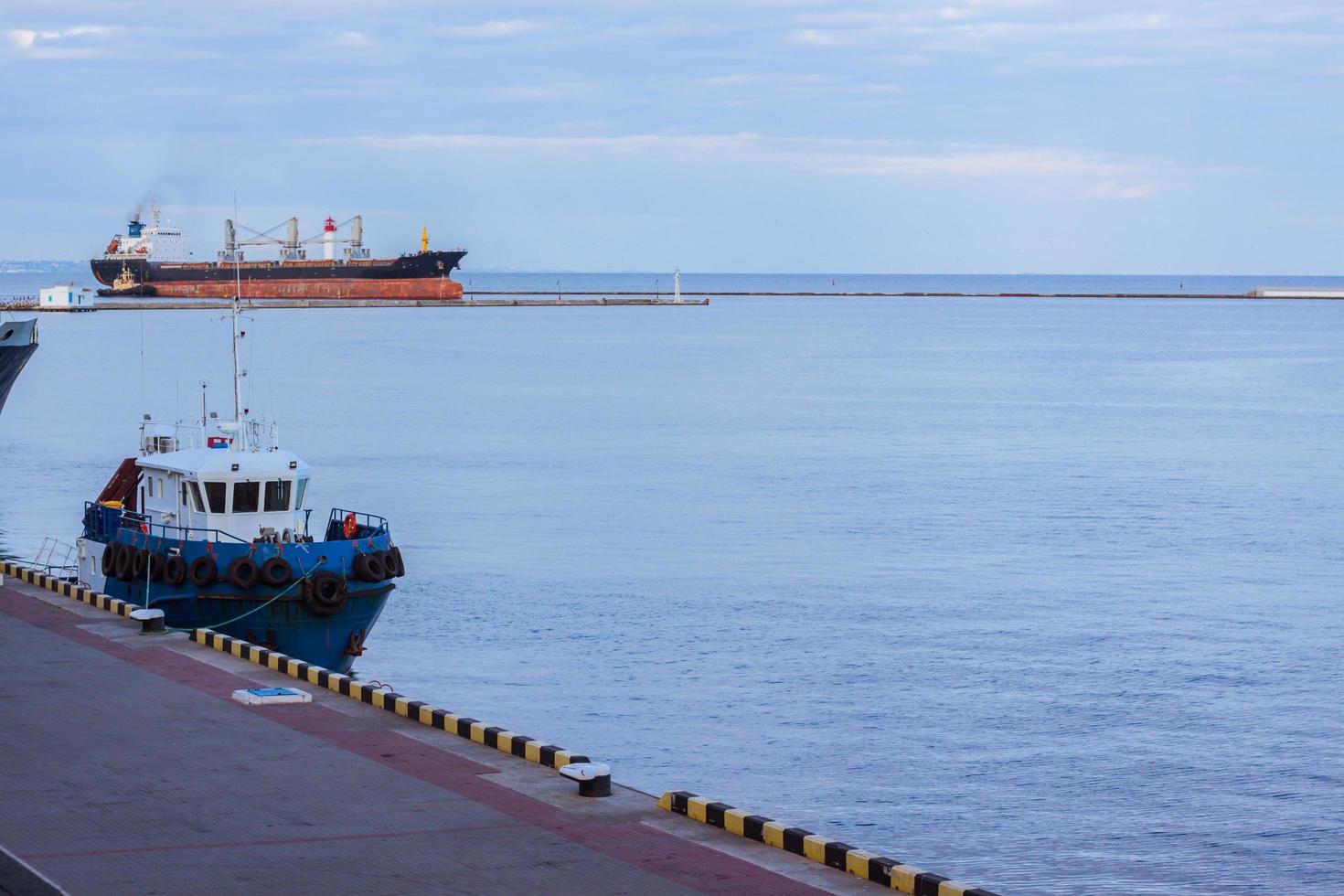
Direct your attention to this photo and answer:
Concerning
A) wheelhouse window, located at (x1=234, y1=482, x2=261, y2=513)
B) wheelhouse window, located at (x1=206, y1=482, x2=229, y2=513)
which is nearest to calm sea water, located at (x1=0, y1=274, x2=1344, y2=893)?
wheelhouse window, located at (x1=234, y1=482, x2=261, y2=513)

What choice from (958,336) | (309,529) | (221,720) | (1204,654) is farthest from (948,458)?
(958,336)

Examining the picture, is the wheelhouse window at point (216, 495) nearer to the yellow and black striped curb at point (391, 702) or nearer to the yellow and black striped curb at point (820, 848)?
the yellow and black striped curb at point (391, 702)

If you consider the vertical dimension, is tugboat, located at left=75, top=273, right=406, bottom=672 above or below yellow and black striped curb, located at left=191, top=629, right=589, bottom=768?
above

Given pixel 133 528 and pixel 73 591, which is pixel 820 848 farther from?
pixel 133 528

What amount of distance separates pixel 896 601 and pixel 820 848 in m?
20.3

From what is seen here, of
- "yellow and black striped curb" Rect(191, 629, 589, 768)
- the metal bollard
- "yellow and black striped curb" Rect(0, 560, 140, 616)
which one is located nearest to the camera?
"yellow and black striped curb" Rect(191, 629, 589, 768)

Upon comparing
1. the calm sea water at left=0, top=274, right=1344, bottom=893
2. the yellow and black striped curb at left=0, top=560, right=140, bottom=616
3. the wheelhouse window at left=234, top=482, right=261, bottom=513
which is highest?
the wheelhouse window at left=234, top=482, right=261, bottom=513

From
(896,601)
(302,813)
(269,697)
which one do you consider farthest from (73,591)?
(896,601)

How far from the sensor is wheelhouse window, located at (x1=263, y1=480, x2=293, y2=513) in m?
28.8

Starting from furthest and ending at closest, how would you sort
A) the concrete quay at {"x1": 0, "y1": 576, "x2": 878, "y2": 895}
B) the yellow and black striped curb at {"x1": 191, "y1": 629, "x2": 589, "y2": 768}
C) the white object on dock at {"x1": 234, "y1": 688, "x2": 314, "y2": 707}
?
the white object on dock at {"x1": 234, "y1": 688, "x2": 314, "y2": 707}
the yellow and black striped curb at {"x1": 191, "y1": 629, "x2": 589, "y2": 768}
the concrete quay at {"x1": 0, "y1": 576, "x2": 878, "y2": 895}

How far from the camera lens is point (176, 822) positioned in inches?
587

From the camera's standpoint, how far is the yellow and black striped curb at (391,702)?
57.7 feet

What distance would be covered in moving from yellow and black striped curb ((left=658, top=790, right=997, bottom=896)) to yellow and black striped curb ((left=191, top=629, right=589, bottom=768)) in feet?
6.83

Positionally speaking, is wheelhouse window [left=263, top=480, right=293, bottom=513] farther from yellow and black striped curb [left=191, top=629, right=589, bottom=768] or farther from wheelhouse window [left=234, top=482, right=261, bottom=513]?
yellow and black striped curb [left=191, top=629, right=589, bottom=768]
